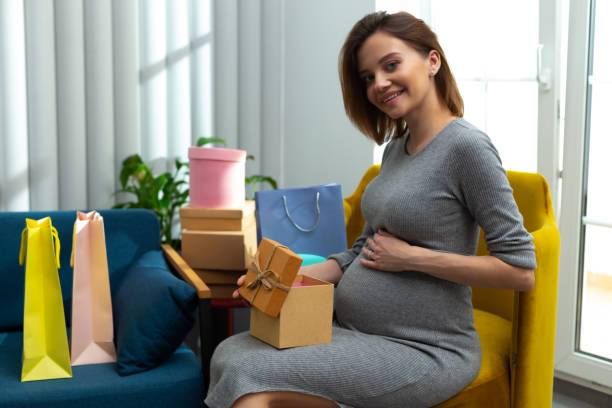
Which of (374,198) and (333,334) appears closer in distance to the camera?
(333,334)

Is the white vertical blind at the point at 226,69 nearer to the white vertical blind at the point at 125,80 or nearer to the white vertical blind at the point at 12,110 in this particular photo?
the white vertical blind at the point at 125,80

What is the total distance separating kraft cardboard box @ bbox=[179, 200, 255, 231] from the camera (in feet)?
6.72

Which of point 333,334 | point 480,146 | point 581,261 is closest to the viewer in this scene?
point 480,146

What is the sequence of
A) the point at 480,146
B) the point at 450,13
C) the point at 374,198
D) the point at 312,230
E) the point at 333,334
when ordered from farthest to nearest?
the point at 450,13 < the point at 312,230 < the point at 374,198 < the point at 333,334 < the point at 480,146

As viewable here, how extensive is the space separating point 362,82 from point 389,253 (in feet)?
1.69

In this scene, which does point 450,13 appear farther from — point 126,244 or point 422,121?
point 126,244

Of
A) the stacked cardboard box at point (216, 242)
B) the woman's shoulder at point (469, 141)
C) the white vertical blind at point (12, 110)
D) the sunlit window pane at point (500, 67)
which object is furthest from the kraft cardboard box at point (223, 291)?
the sunlit window pane at point (500, 67)

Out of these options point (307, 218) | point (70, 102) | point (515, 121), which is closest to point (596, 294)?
point (515, 121)

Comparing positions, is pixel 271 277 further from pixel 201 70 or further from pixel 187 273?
pixel 201 70

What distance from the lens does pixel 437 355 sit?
124cm

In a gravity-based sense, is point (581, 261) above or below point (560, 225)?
below

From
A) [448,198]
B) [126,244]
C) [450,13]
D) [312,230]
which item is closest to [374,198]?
[448,198]

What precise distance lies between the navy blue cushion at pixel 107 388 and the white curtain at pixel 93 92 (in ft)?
3.38

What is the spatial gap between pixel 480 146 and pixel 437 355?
0.47 m
